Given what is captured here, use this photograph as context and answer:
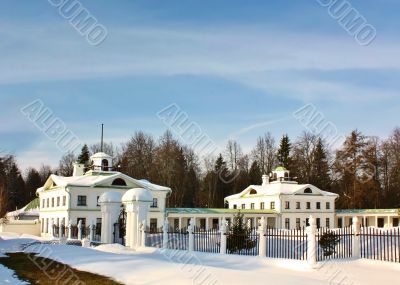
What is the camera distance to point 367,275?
13.6 meters

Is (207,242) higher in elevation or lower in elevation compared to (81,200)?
lower

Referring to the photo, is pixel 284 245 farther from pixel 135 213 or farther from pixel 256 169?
pixel 256 169

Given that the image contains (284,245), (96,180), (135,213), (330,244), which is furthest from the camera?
(96,180)

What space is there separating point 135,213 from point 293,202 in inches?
1630

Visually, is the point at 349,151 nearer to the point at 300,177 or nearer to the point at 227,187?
the point at 300,177

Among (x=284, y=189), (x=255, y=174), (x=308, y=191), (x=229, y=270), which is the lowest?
(x=229, y=270)

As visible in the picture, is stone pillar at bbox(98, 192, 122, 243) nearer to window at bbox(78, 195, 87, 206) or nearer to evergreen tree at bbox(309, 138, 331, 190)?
window at bbox(78, 195, 87, 206)

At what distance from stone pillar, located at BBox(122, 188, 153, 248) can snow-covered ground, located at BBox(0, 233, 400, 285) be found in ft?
14.2

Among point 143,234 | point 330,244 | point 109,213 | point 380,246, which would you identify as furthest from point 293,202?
point 380,246

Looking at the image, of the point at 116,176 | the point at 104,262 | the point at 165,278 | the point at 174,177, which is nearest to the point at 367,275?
the point at 165,278

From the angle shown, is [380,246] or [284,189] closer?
[380,246]

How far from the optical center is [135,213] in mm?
22641

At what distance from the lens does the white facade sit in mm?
60781

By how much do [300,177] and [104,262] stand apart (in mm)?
64274
